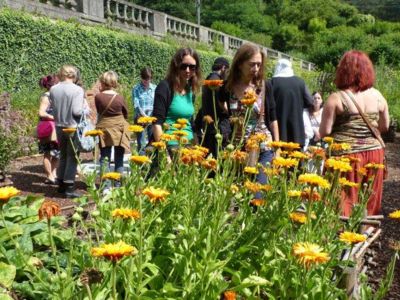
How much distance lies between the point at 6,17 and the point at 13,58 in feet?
2.66

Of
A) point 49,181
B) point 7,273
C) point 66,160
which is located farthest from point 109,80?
point 7,273

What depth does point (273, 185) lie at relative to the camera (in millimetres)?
2398

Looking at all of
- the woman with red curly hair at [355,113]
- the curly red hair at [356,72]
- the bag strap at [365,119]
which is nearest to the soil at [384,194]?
the woman with red curly hair at [355,113]

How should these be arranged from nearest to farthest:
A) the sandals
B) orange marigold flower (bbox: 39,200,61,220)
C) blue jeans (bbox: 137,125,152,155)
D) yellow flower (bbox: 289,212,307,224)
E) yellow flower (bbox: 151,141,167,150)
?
orange marigold flower (bbox: 39,200,61,220) < yellow flower (bbox: 289,212,307,224) < yellow flower (bbox: 151,141,167,150) < blue jeans (bbox: 137,125,152,155) < the sandals

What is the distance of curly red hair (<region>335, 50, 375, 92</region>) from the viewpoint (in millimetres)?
3621

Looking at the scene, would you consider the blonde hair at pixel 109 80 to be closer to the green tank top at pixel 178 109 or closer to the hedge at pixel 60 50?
the green tank top at pixel 178 109

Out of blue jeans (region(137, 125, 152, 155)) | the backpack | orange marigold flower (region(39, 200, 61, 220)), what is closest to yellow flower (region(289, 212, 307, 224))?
orange marigold flower (region(39, 200, 61, 220))

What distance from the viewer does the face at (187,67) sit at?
3941 millimetres

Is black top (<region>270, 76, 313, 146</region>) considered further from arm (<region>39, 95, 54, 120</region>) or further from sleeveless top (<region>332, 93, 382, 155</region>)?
arm (<region>39, 95, 54, 120</region>)

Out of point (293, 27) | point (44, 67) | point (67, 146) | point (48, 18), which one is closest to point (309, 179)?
point (67, 146)

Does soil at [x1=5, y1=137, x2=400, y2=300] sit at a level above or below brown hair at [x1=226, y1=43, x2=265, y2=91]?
below

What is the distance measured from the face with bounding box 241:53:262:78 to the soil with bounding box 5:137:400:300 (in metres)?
1.39

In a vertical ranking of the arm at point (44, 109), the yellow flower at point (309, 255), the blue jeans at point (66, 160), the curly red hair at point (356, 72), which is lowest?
the blue jeans at point (66, 160)

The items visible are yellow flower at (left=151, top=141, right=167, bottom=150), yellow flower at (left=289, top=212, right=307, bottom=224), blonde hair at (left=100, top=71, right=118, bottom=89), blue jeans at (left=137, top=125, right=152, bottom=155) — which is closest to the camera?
yellow flower at (left=289, top=212, right=307, bottom=224)
